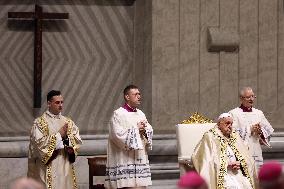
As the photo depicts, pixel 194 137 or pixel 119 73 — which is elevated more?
pixel 119 73

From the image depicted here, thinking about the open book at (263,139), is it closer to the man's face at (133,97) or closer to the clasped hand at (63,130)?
the man's face at (133,97)

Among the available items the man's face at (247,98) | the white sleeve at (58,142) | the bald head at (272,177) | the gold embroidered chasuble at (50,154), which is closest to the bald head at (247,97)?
the man's face at (247,98)

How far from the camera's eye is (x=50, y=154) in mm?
7398

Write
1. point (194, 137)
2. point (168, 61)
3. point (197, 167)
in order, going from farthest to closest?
point (168, 61) < point (194, 137) < point (197, 167)

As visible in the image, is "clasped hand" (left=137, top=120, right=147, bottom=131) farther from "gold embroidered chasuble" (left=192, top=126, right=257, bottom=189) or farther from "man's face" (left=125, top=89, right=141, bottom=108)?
"gold embroidered chasuble" (left=192, top=126, right=257, bottom=189)

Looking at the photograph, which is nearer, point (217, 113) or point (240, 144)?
point (240, 144)

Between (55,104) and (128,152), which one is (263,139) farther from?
(55,104)

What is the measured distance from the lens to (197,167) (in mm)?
7223

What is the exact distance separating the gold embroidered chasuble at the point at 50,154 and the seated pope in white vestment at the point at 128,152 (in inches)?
15.6

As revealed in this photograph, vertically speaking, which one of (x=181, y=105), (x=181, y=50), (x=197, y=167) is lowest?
(x=197, y=167)

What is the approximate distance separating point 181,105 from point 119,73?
102 centimetres

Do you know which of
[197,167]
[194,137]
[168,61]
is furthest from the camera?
[168,61]

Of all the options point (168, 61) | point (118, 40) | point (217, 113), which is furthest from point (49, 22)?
point (217, 113)

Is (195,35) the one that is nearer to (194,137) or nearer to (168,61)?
(168,61)
